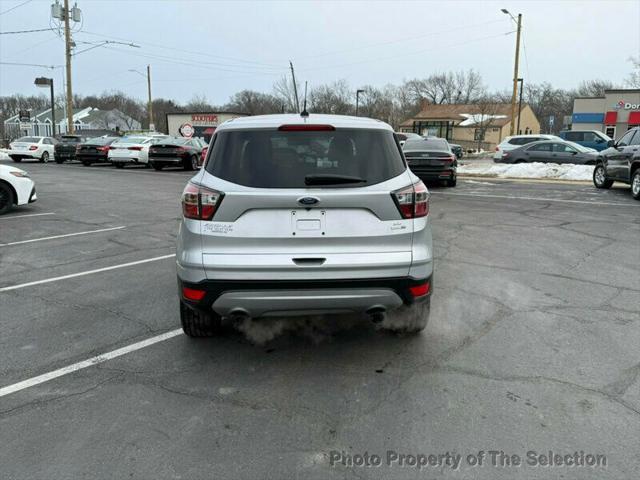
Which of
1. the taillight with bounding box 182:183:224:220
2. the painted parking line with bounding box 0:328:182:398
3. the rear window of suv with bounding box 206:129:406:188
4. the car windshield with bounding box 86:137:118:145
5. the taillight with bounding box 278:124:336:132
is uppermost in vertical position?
the car windshield with bounding box 86:137:118:145

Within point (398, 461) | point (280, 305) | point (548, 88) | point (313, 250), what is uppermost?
point (548, 88)

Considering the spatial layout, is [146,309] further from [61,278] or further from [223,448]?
[223,448]

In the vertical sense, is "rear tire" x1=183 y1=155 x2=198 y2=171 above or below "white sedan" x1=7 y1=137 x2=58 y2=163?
below

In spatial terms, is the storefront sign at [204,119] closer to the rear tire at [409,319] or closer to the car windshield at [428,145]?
the car windshield at [428,145]

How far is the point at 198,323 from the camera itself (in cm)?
422

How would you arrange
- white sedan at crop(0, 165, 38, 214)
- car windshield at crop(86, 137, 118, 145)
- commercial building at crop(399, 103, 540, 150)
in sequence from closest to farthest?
white sedan at crop(0, 165, 38, 214) < car windshield at crop(86, 137, 118, 145) < commercial building at crop(399, 103, 540, 150)

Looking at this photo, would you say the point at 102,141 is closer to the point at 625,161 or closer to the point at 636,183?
the point at 625,161

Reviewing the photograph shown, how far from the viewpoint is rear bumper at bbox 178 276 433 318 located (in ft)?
11.5

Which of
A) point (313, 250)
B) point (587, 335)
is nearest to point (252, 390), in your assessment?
point (313, 250)

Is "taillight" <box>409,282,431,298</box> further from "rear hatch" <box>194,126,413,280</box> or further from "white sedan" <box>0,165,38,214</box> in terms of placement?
"white sedan" <box>0,165,38,214</box>

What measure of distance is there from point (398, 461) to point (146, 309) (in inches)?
127

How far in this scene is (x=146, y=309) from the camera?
518 cm

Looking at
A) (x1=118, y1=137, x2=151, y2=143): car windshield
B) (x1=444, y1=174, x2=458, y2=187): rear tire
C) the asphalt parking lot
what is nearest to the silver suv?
the asphalt parking lot

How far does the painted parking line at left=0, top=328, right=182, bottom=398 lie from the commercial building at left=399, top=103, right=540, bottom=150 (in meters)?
62.2
